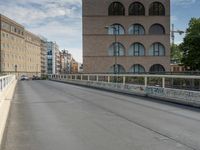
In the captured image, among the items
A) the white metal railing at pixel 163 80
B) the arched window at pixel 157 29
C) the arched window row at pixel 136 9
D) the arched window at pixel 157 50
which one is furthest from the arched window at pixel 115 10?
the white metal railing at pixel 163 80

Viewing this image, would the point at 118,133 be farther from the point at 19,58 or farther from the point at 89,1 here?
the point at 19,58

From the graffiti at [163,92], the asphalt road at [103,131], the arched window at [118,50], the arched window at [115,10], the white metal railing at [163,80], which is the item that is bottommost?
the asphalt road at [103,131]

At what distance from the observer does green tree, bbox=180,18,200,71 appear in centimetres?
7469

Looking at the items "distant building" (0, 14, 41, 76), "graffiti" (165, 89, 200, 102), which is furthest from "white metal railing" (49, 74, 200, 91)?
→ "distant building" (0, 14, 41, 76)

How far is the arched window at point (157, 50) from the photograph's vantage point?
246 feet

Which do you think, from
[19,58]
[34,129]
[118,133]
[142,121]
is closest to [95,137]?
[118,133]

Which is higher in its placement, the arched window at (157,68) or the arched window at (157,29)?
the arched window at (157,29)

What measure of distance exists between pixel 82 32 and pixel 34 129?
64414 millimetres

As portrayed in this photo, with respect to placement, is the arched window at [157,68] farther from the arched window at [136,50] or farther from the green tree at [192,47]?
the green tree at [192,47]

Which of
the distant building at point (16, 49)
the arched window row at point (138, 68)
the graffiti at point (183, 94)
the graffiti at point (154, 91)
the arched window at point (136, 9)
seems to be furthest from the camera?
the distant building at point (16, 49)

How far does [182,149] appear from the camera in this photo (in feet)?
24.1

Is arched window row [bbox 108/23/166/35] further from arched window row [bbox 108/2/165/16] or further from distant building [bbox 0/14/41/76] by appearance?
distant building [bbox 0/14/41/76]

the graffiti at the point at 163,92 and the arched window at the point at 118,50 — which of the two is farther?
the arched window at the point at 118,50

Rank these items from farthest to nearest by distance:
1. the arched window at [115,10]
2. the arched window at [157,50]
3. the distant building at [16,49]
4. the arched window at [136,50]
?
the distant building at [16,49]
the arched window at [157,50]
the arched window at [115,10]
the arched window at [136,50]
